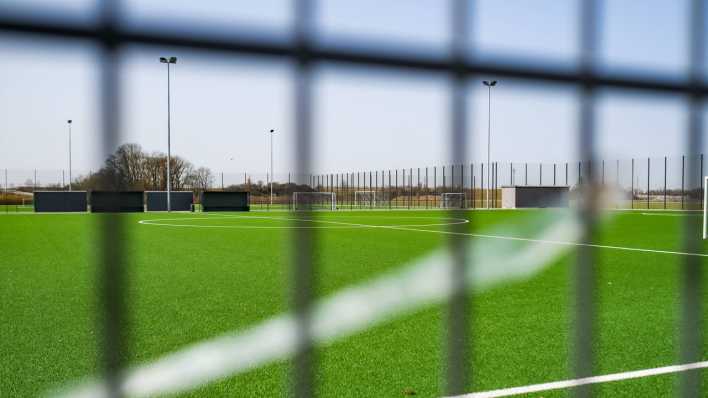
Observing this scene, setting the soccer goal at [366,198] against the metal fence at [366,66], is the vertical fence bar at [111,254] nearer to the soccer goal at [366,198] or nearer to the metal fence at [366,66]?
the metal fence at [366,66]

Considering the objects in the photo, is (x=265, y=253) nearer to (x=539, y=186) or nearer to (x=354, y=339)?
(x=354, y=339)

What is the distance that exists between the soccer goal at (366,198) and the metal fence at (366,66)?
42.7 metres

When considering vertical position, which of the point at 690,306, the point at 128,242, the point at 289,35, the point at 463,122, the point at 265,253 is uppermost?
the point at 289,35

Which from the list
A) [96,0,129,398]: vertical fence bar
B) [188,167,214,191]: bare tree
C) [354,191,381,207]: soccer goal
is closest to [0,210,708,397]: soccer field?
[96,0,129,398]: vertical fence bar

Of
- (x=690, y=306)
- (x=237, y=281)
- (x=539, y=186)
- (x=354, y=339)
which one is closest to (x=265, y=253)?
(x=237, y=281)

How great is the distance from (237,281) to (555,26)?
19.8 ft

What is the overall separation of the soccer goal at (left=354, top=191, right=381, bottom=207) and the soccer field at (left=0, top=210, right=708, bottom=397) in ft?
115

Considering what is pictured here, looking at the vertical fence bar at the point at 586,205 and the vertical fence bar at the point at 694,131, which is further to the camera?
the vertical fence bar at the point at 694,131

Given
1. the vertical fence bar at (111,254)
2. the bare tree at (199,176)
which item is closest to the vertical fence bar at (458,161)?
the vertical fence bar at (111,254)

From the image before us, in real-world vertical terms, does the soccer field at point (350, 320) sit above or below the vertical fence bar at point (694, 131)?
below

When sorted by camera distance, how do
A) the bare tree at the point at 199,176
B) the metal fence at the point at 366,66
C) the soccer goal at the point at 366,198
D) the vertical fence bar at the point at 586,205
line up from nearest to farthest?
the metal fence at the point at 366,66 < the vertical fence bar at the point at 586,205 < the bare tree at the point at 199,176 < the soccer goal at the point at 366,198

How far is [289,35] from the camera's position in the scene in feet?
3.05

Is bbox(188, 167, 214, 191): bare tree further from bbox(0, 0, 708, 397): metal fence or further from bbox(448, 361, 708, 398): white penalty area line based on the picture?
bbox(448, 361, 708, 398): white penalty area line

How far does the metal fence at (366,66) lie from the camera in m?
0.83
